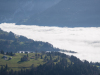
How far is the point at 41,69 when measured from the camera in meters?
77.3

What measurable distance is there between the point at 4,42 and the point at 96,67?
67.7 meters

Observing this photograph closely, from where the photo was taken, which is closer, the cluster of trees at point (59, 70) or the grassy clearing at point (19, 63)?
the cluster of trees at point (59, 70)

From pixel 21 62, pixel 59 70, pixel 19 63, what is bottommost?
pixel 59 70

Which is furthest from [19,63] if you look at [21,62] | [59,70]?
[59,70]

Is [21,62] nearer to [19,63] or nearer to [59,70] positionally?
[19,63]

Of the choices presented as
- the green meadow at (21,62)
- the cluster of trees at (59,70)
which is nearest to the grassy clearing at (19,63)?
the green meadow at (21,62)

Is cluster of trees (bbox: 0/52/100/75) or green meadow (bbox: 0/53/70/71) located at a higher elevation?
green meadow (bbox: 0/53/70/71)

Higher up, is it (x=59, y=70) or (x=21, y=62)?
(x=21, y=62)

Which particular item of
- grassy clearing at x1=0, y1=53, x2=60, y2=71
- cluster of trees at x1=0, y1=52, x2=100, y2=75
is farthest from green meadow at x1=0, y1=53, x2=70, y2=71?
cluster of trees at x1=0, y1=52, x2=100, y2=75

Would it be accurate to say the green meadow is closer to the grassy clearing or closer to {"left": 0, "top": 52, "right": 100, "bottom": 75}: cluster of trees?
the grassy clearing

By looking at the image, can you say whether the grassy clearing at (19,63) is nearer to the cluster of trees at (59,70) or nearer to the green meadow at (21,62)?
the green meadow at (21,62)

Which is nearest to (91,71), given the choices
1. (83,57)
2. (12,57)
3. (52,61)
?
(52,61)

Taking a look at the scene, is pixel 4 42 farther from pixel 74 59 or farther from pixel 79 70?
pixel 79 70

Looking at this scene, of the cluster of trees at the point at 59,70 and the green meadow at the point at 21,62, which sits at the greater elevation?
the green meadow at the point at 21,62
